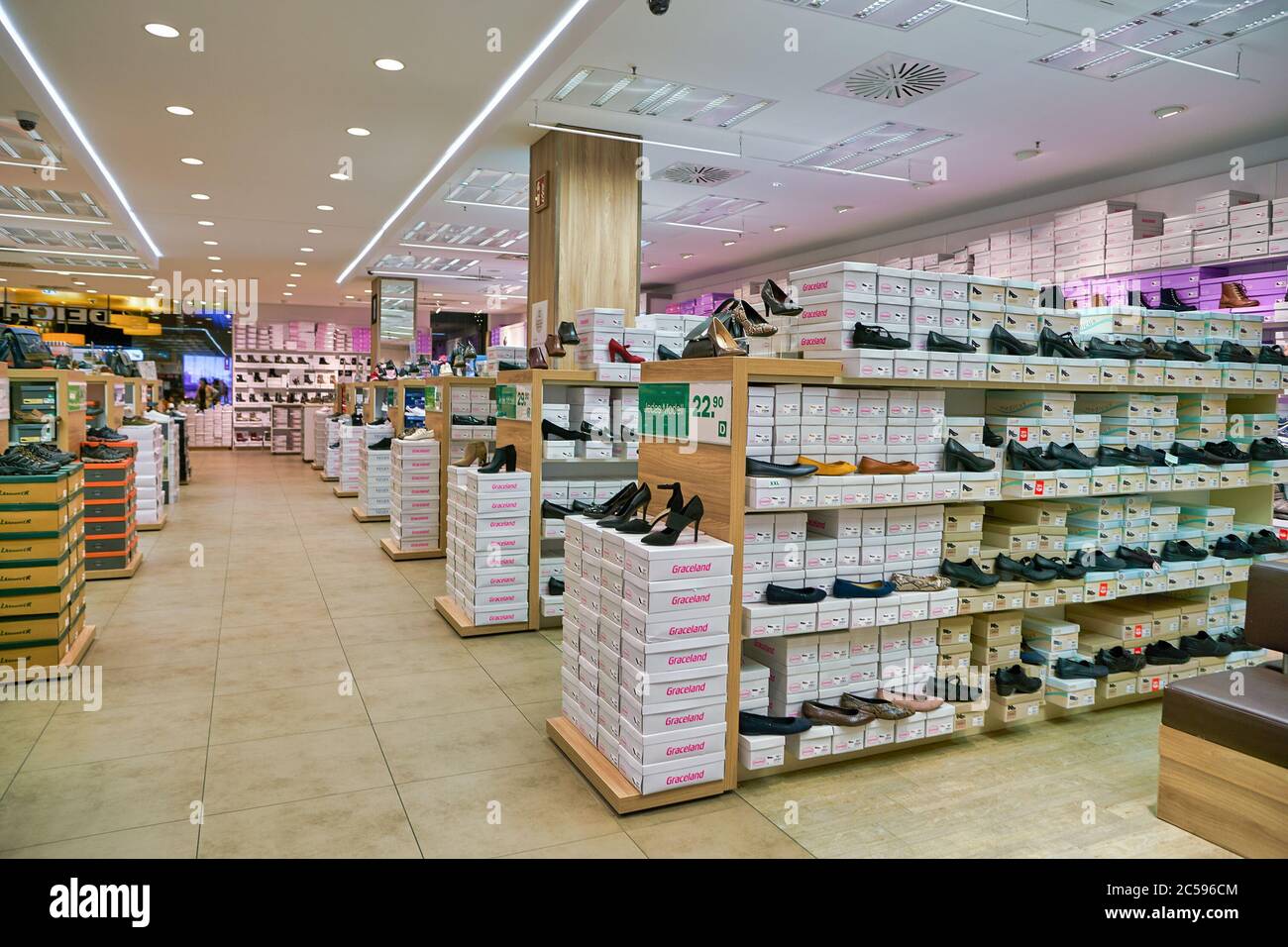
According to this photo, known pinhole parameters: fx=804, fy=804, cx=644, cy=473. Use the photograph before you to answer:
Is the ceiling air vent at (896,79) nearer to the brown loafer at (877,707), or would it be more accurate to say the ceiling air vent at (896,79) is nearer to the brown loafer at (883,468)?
the brown loafer at (883,468)

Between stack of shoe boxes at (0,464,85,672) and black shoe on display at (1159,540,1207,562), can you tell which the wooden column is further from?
black shoe on display at (1159,540,1207,562)

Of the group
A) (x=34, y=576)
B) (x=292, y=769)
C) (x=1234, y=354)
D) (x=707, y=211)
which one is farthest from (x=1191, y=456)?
(x=707, y=211)

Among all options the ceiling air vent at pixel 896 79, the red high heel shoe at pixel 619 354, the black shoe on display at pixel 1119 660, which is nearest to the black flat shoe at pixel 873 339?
the black shoe on display at pixel 1119 660

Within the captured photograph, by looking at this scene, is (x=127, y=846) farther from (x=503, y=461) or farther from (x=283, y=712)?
(x=503, y=461)

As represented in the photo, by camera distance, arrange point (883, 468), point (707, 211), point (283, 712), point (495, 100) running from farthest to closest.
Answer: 1. point (707, 211)
2. point (495, 100)
3. point (283, 712)
4. point (883, 468)

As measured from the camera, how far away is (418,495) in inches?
286

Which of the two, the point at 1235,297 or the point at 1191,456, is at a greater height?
the point at 1235,297

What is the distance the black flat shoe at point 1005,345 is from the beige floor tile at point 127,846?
363cm

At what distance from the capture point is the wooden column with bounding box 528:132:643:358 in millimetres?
7113

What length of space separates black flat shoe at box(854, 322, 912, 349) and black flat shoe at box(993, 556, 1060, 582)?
1.13 meters

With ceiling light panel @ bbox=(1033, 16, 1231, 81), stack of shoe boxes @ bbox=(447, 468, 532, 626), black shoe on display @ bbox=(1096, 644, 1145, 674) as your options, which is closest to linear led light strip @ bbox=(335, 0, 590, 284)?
stack of shoe boxes @ bbox=(447, 468, 532, 626)

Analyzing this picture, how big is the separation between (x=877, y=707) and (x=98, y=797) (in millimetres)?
2849

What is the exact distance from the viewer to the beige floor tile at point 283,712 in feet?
11.2
